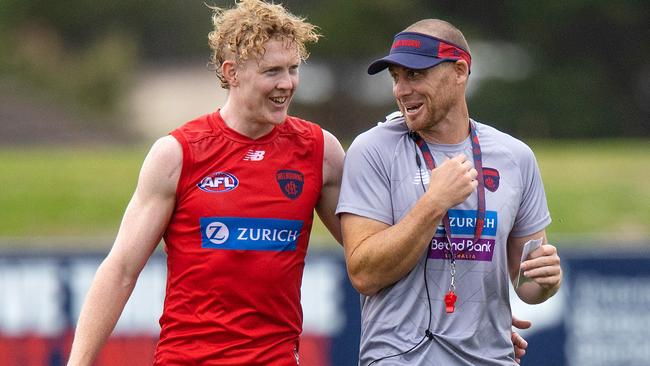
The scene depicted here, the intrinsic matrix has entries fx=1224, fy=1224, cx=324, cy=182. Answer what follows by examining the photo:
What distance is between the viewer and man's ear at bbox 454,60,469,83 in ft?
15.6

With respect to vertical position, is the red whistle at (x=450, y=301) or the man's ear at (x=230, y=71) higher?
the man's ear at (x=230, y=71)

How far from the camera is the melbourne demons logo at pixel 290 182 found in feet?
16.0

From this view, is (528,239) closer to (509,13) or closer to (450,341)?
(450,341)

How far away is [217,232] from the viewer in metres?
4.80

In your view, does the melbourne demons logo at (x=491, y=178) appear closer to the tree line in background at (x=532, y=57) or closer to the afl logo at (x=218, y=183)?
the afl logo at (x=218, y=183)

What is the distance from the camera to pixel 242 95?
A: 484 cm

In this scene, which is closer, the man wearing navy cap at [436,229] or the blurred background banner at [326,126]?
the man wearing navy cap at [436,229]

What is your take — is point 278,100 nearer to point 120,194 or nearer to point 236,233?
point 236,233

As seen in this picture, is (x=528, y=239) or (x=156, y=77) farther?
(x=156, y=77)

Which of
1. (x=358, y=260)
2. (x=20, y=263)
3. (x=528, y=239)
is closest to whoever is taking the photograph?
(x=358, y=260)

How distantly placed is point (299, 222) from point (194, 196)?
0.43 m

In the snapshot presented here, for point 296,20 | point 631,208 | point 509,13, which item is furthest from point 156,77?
point 296,20

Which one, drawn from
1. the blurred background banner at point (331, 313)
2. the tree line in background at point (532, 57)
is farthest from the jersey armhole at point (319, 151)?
the tree line in background at point (532, 57)

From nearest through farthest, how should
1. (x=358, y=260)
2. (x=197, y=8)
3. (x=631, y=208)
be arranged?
(x=358, y=260) < (x=631, y=208) < (x=197, y=8)
